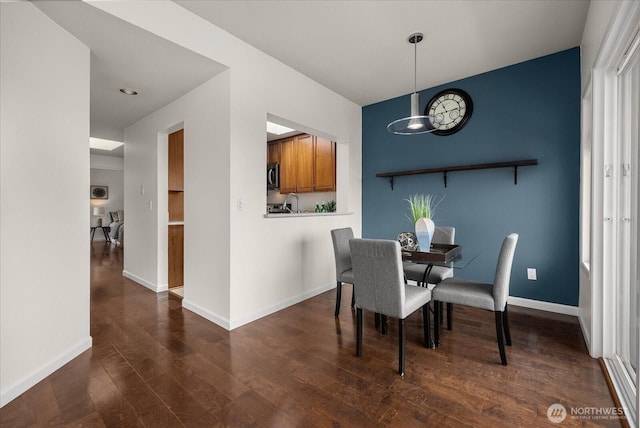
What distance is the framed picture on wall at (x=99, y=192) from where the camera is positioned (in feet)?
28.9

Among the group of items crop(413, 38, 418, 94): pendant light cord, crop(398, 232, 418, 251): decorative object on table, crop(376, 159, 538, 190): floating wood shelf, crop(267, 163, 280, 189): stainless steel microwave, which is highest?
crop(413, 38, 418, 94): pendant light cord

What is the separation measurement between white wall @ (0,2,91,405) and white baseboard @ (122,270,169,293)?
1480mm

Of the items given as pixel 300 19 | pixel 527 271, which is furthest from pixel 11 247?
pixel 527 271

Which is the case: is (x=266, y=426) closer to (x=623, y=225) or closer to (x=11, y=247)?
(x=11, y=247)

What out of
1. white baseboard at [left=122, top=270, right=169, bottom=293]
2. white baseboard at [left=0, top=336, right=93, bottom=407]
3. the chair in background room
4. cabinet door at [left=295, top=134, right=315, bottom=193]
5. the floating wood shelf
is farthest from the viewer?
cabinet door at [left=295, top=134, right=315, bottom=193]

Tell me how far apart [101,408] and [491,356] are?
2.48 metres

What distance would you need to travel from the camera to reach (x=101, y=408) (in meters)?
1.59

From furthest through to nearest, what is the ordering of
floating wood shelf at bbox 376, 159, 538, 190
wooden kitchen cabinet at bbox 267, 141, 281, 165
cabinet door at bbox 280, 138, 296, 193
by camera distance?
1. wooden kitchen cabinet at bbox 267, 141, 281, 165
2. cabinet door at bbox 280, 138, 296, 193
3. floating wood shelf at bbox 376, 159, 538, 190

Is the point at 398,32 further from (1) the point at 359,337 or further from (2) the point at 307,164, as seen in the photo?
(2) the point at 307,164

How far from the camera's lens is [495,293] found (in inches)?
79.7

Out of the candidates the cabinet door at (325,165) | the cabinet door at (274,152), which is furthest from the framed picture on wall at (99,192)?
the cabinet door at (325,165)

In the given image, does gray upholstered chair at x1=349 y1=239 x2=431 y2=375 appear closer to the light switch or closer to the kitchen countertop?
the kitchen countertop

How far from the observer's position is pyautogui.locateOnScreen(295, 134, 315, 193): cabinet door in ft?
16.6

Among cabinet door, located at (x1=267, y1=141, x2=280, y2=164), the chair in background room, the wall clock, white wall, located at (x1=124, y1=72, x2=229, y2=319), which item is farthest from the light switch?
cabinet door, located at (x1=267, y1=141, x2=280, y2=164)
